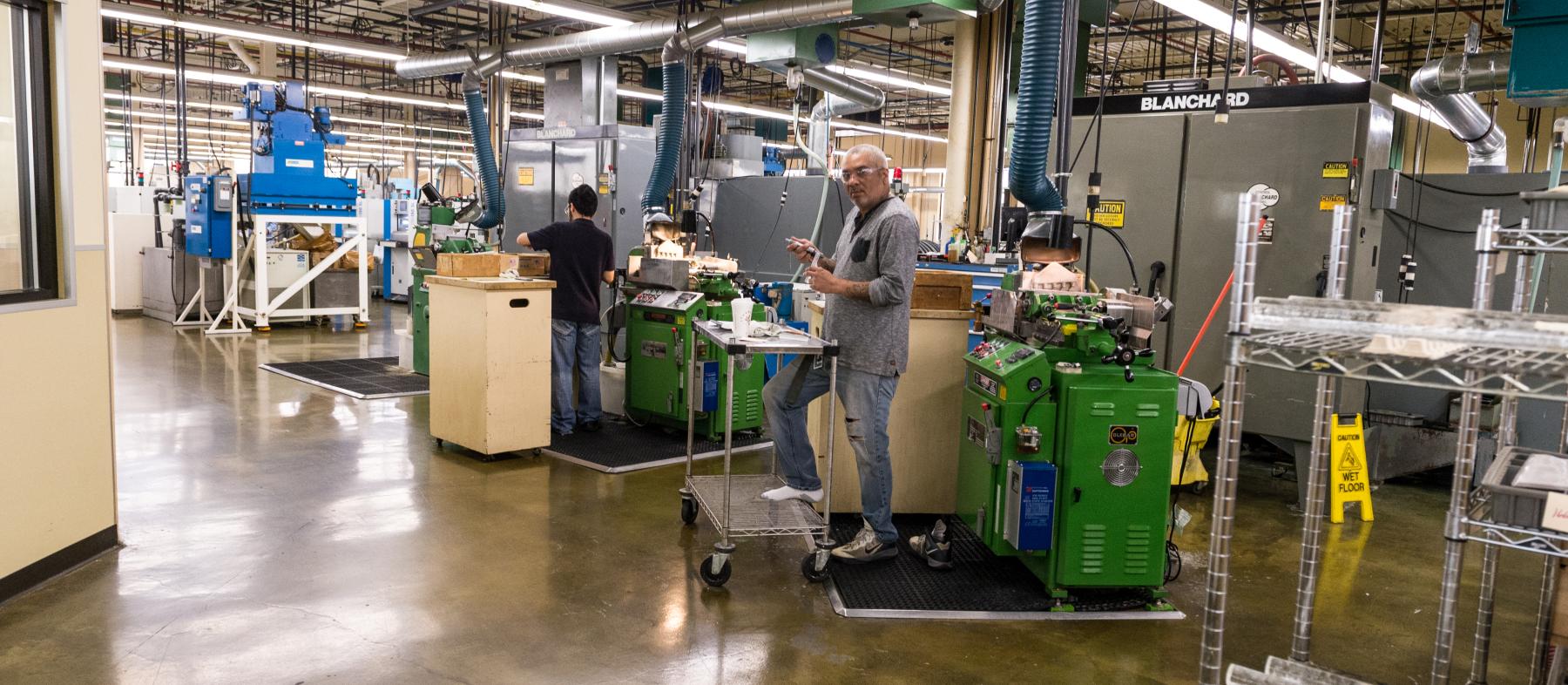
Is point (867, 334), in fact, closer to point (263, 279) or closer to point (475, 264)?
point (475, 264)

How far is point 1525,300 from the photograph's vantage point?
2.29 m

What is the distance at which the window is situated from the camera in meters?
3.22

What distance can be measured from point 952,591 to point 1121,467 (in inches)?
28.9

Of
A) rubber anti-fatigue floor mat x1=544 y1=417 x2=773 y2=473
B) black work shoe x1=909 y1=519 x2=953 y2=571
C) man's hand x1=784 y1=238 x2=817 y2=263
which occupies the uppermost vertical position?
man's hand x1=784 y1=238 x2=817 y2=263

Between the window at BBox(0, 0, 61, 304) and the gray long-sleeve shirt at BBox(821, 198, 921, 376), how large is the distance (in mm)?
2657

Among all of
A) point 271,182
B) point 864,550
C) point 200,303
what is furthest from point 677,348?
point 200,303

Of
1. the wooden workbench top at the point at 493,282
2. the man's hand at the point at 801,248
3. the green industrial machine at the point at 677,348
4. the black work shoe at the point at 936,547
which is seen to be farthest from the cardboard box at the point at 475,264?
the black work shoe at the point at 936,547

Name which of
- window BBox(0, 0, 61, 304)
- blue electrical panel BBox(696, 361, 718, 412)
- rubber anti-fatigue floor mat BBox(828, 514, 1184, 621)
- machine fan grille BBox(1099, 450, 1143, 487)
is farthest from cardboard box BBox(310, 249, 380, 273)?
machine fan grille BBox(1099, 450, 1143, 487)

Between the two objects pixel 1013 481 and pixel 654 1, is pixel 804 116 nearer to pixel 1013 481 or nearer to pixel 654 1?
pixel 654 1

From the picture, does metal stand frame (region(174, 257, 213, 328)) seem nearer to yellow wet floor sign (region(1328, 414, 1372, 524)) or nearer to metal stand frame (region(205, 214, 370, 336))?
metal stand frame (region(205, 214, 370, 336))

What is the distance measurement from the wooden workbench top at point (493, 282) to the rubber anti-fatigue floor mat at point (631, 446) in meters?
0.91

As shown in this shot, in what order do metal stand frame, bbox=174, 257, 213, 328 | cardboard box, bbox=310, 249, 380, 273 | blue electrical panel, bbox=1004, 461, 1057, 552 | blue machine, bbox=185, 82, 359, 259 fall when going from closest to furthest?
blue electrical panel, bbox=1004, 461, 1057, 552 < blue machine, bbox=185, 82, 359, 259 < metal stand frame, bbox=174, 257, 213, 328 < cardboard box, bbox=310, 249, 380, 273

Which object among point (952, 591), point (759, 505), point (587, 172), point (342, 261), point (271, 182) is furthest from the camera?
point (342, 261)

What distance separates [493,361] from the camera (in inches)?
197
